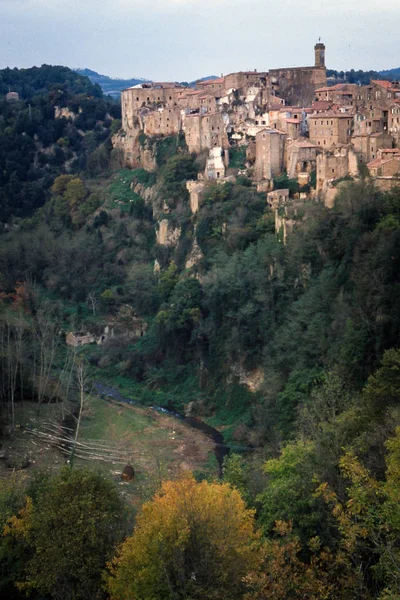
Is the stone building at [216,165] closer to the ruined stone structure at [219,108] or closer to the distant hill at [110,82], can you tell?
the ruined stone structure at [219,108]

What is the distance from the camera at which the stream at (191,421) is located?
34.7 m

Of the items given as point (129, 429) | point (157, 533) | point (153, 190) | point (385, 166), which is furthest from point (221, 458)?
point (153, 190)

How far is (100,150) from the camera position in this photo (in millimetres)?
66625

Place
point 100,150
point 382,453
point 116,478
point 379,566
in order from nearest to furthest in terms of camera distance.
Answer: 1. point 379,566
2. point 382,453
3. point 116,478
4. point 100,150

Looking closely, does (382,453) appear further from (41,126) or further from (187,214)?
(41,126)

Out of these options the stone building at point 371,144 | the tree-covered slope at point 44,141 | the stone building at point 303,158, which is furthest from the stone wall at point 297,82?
the stone building at point 371,144

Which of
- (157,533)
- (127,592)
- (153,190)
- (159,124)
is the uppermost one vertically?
(159,124)

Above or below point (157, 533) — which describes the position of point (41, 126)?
above

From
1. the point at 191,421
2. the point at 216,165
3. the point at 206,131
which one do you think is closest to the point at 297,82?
the point at 206,131

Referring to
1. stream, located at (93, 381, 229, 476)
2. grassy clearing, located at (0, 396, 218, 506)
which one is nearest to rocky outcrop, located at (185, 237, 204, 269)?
stream, located at (93, 381, 229, 476)

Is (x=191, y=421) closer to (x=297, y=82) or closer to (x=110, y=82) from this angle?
(x=297, y=82)

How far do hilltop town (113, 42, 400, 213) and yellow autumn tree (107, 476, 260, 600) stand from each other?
936 inches

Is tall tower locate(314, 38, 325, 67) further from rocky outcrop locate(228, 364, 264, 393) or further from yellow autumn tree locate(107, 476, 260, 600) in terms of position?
yellow autumn tree locate(107, 476, 260, 600)

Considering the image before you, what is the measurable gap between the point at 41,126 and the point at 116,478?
166 ft
